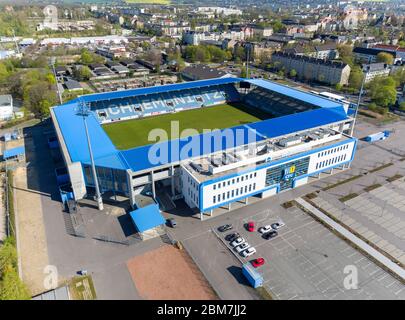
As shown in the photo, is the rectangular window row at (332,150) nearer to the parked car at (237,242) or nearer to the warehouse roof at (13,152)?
the parked car at (237,242)

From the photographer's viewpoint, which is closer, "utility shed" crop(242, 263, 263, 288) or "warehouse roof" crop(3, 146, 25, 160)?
"utility shed" crop(242, 263, 263, 288)

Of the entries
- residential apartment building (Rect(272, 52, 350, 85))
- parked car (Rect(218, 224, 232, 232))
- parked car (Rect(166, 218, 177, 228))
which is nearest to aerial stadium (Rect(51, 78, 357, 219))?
parked car (Rect(218, 224, 232, 232))

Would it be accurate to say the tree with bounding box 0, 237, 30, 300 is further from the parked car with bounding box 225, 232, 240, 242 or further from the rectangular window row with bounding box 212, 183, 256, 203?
the rectangular window row with bounding box 212, 183, 256, 203

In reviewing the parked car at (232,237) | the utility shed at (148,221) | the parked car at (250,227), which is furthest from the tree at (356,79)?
the utility shed at (148,221)

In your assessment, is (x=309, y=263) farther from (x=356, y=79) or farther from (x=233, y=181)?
(x=356, y=79)

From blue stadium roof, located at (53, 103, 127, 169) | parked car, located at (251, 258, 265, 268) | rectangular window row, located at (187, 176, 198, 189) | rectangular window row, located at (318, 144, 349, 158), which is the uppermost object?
blue stadium roof, located at (53, 103, 127, 169)

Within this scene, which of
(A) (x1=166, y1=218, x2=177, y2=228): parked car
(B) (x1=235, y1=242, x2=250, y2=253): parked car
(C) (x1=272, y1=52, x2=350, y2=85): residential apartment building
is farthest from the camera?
(C) (x1=272, y1=52, x2=350, y2=85): residential apartment building

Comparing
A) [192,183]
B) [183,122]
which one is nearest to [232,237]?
[192,183]

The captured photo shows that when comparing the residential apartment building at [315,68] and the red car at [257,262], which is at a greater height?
the residential apartment building at [315,68]
